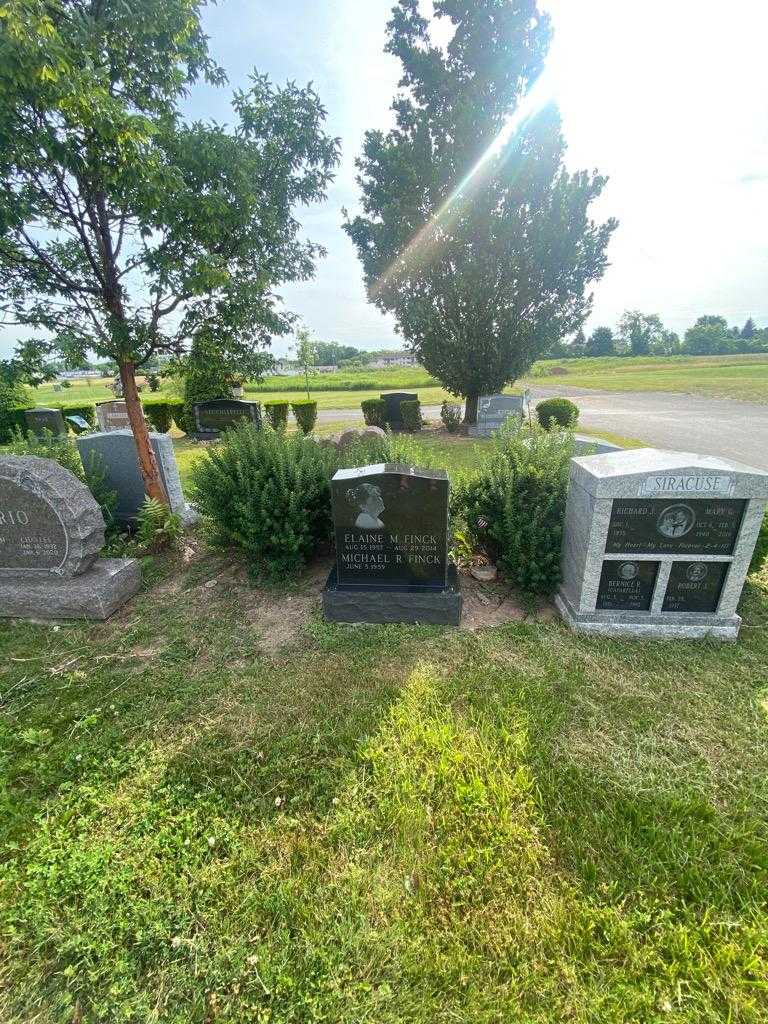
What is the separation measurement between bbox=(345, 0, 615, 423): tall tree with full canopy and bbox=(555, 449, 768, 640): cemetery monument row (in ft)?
40.3

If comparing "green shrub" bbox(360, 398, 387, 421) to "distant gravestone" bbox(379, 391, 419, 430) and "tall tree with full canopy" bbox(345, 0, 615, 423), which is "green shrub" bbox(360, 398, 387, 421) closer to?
"distant gravestone" bbox(379, 391, 419, 430)

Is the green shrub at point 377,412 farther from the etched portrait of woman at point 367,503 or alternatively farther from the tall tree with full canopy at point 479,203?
the etched portrait of woman at point 367,503

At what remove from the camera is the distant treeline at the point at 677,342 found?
7838 centimetres

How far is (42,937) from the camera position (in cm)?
186

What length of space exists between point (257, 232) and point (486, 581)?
179 inches

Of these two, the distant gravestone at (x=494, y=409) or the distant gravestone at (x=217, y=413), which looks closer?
the distant gravestone at (x=494, y=409)

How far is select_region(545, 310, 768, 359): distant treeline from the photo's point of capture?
257 ft

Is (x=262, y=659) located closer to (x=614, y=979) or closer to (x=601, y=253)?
(x=614, y=979)

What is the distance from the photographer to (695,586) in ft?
11.9

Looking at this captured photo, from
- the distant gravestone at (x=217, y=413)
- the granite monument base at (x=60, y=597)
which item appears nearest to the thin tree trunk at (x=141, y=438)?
the granite monument base at (x=60, y=597)

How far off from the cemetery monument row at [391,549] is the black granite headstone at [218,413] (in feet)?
38.9

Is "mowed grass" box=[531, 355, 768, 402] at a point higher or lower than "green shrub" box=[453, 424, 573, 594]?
lower

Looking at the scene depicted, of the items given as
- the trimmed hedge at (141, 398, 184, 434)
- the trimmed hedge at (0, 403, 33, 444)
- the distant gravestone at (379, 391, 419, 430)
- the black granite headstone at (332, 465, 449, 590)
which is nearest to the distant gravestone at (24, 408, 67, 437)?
the trimmed hedge at (0, 403, 33, 444)

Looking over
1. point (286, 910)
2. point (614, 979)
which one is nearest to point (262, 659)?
point (286, 910)
